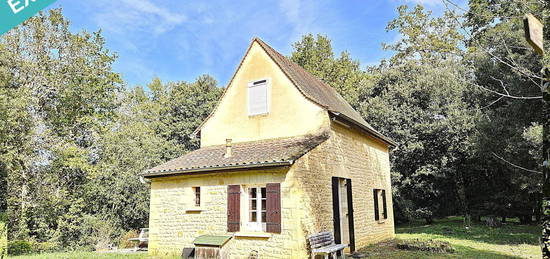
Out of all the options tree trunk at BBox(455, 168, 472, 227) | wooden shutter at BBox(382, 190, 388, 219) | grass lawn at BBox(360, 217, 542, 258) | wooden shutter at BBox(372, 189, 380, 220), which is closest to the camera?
grass lawn at BBox(360, 217, 542, 258)

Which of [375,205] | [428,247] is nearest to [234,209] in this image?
[428,247]

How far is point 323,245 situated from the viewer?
9922 millimetres

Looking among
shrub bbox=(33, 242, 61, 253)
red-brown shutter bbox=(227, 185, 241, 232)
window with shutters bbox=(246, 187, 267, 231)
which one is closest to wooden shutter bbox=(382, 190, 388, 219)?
window with shutters bbox=(246, 187, 267, 231)

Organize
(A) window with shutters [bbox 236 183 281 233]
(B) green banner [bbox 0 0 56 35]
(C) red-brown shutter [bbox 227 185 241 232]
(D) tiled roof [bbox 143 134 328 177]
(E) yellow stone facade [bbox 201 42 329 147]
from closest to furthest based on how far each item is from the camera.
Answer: (B) green banner [bbox 0 0 56 35]
(A) window with shutters [bbox 236 183 281 233]
(D) tiled roof [bbox 143 134 328 177]
(C) red-brown shutter [bbox 227 185 241 232]
(E) yellow stone facade [bbox 201 42 329 147]

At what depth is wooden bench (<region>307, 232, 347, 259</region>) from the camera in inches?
367

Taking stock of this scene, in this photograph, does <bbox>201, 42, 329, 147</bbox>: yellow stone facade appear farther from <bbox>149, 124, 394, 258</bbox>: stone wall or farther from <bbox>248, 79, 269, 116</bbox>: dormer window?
<bbox>149, 124, 394, 258</bbox>: stone wall

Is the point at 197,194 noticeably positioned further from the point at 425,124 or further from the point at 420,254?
the point at 425,124

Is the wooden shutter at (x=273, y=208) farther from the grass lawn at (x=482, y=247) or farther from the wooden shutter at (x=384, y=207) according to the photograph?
the wooden shutter at (x=384, y=207)

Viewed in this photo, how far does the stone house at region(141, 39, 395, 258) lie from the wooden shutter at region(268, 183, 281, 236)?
0.09 ft

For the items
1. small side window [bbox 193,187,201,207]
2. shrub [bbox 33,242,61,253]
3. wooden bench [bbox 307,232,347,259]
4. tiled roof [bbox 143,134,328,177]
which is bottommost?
shrub [bbox 33,242,61,253]

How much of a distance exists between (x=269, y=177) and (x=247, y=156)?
4.34 ft

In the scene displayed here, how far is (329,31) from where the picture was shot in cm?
3198

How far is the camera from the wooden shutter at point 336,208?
37.7 ft

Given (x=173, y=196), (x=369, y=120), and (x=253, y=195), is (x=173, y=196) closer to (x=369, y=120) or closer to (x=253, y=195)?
(x=253, y=195)
